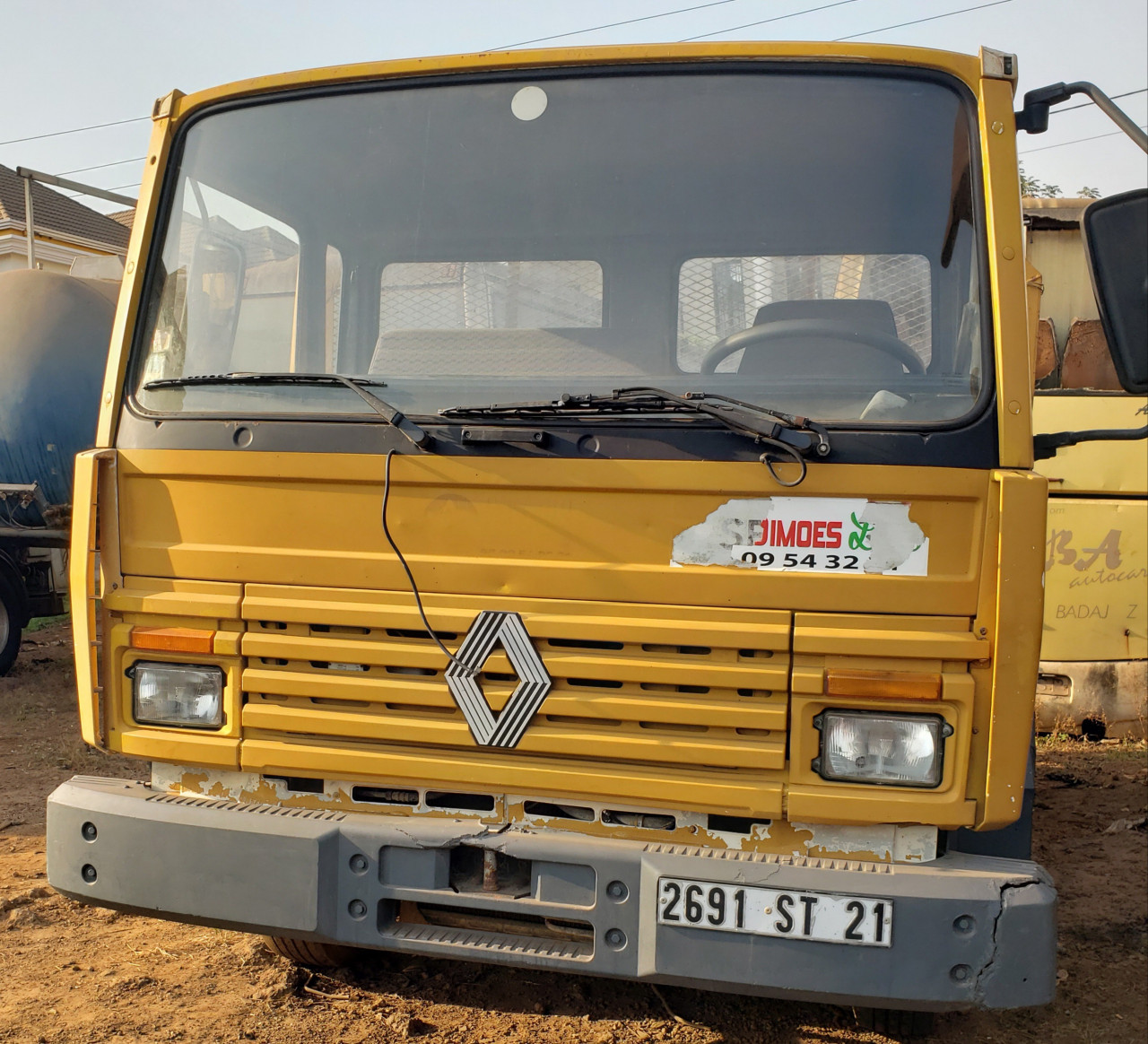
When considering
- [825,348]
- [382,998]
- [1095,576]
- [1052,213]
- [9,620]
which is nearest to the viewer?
[825,348]

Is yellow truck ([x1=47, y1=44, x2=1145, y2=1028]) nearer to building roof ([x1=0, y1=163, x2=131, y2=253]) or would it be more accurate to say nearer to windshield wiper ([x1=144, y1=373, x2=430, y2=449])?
windshield wiper ([x1=144, y1=373, x2=430, y2=449])

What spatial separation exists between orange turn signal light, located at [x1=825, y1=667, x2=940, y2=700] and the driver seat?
64 cm

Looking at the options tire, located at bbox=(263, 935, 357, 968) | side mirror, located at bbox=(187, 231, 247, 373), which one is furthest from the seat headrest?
tire, located at bbox=(263, 935, 357, 968)

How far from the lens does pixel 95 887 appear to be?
2.46 meters

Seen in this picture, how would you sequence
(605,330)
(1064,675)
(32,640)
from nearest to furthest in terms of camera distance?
(605,330) < (1064,675) < (32,640)

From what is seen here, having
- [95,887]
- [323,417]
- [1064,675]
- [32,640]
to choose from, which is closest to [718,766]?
[323,417]

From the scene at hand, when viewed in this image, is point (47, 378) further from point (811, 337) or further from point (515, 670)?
point (811, 337)

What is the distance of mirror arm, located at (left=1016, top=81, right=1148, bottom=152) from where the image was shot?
7.25 feet

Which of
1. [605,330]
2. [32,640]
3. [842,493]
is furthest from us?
[32,640]

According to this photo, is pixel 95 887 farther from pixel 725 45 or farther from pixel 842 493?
pixel 725 45

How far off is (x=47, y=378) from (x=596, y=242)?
6.35m

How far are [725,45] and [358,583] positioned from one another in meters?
1.51

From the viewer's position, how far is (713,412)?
2.21 m

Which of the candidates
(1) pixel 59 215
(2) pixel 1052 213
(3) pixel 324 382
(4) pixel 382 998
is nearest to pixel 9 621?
(4) pixel 382 998
